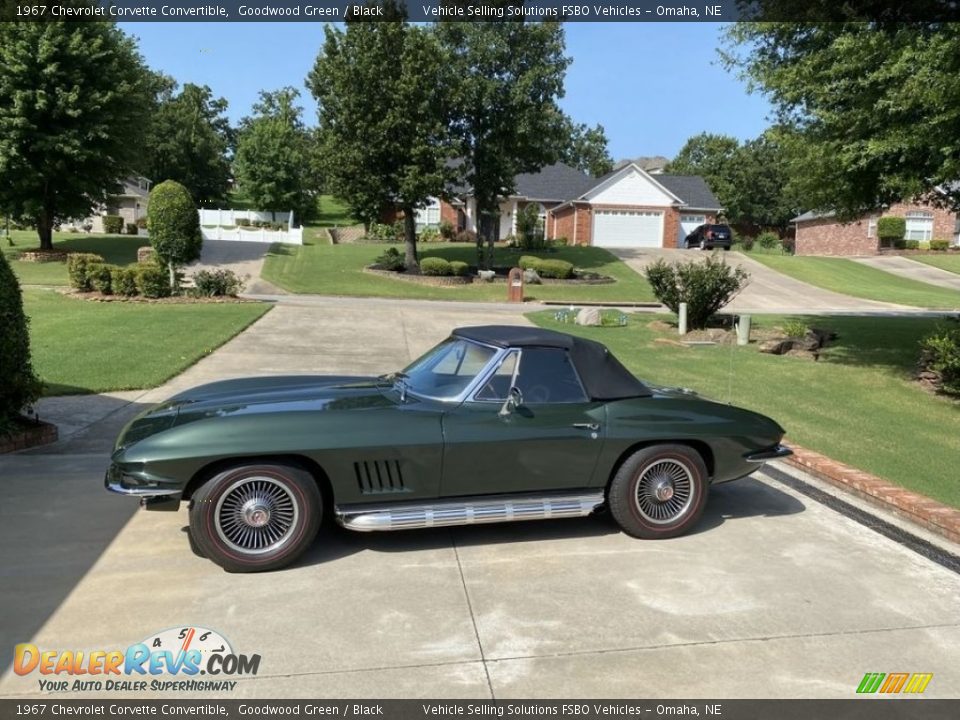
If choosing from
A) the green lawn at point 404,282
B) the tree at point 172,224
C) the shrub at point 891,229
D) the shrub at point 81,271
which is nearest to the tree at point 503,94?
the green lawn at point 404,282

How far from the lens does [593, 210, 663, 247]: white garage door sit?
4625cm

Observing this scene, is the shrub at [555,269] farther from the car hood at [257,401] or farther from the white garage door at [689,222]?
the car hood at [257,401]

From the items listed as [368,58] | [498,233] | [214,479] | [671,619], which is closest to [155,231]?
[368,58]

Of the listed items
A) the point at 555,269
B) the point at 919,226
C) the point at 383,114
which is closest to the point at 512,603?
the point at 383,114

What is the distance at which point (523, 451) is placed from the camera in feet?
15.0

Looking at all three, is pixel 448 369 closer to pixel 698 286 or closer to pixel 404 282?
pixel 698 286

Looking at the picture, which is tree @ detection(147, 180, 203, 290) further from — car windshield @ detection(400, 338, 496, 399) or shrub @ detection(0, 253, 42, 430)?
car windshield @ detection(400, 338, 496, 399)

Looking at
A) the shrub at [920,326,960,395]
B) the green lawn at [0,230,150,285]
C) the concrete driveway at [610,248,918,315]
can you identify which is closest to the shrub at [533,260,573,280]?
the concrete driveway at [610,248,918,315]

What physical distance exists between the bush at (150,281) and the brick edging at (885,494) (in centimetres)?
1702

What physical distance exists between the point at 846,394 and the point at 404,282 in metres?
21.8

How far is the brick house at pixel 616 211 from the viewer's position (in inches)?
1811

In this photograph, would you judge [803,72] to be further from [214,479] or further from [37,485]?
[37,485]

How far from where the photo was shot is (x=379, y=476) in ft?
14.3

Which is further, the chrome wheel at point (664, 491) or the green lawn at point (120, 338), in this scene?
the green lawn at point (120, 338)
